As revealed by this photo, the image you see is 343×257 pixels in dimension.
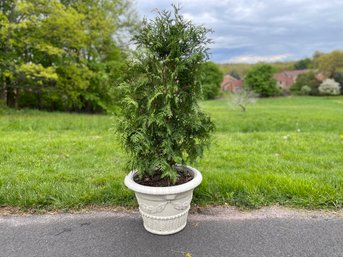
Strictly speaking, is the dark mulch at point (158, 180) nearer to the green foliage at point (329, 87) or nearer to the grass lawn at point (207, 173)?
the grass lawn at point (207, 173)

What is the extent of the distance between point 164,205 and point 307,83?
168ft

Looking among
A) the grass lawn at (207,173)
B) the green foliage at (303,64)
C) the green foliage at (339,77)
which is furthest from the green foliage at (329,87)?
the grass lawn at (207,173)

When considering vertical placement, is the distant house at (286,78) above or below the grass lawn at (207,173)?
above

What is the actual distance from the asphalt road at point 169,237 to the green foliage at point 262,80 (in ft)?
151

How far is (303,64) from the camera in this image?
59250 mm

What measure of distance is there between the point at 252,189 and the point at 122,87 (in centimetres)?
170

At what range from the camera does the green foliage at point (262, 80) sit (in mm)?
45750

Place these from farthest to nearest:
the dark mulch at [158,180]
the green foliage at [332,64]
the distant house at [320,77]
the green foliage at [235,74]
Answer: the green foliage at [235,74], the distant house at [320,77], the green foliage at [332,64], the dark mulch at [158,180]

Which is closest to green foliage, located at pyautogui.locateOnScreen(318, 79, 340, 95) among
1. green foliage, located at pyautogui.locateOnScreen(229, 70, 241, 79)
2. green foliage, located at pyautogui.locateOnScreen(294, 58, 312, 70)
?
green foliage, located at pyautogui.locateOnScreen(229, 70, 241, 79)

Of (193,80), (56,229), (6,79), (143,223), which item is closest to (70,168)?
(56,229)

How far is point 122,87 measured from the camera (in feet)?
7.05

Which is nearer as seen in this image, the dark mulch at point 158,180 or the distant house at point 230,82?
the dark mulch at point 158,180

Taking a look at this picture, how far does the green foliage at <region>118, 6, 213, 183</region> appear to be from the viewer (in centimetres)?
209

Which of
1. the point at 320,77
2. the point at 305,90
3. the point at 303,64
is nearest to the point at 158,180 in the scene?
the point at 305,90
